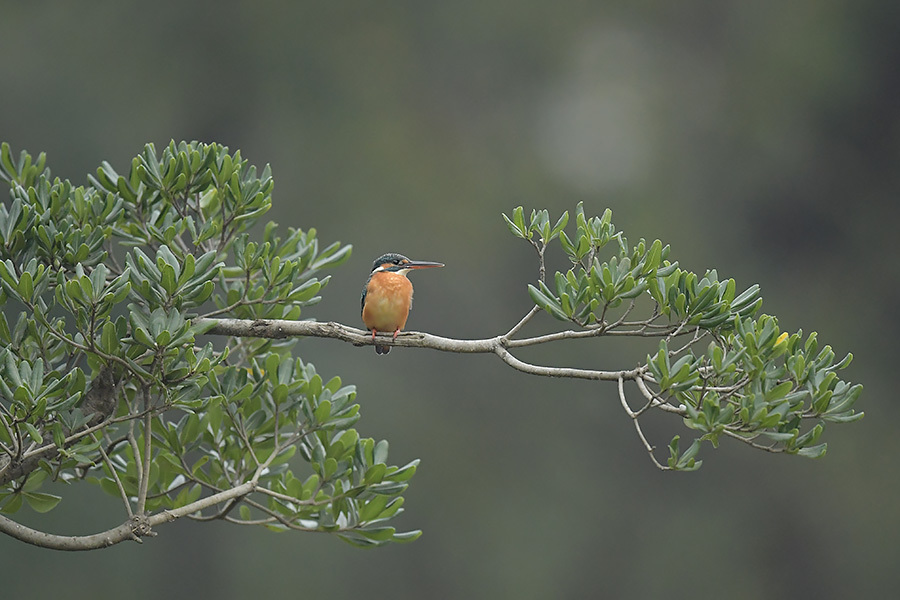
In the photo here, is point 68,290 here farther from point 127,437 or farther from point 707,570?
point 707,570

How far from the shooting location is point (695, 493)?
979 centimetres

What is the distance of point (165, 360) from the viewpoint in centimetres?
247

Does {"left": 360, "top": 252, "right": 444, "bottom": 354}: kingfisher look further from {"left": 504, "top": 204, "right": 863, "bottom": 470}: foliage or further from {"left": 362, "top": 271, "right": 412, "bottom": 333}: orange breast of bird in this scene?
{"left": 504, "top": 204, "right": 863, "bottom": 470}: foliage

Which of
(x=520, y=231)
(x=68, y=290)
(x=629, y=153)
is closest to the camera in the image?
(x=68, y=290)

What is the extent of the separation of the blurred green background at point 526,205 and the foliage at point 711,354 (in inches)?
274

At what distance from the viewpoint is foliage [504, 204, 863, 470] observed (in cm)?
222

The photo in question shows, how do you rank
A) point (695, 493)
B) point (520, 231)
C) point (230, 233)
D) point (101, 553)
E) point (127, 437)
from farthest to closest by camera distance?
point (695, 493) < point (101, 553) < point (230, 233) < point (127, 437) < point (520, 231)

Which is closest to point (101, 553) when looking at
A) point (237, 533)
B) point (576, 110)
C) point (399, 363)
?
point (237, 533)

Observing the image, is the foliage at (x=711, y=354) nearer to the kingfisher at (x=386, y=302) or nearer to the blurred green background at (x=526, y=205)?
the kingfisher at (x=386, y=302)

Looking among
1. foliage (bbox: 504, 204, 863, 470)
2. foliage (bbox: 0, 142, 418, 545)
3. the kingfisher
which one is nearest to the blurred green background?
the kingfisher

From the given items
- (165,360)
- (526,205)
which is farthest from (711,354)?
(526,205)

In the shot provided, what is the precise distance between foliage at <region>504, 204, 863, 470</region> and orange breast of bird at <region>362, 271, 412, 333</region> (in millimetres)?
860

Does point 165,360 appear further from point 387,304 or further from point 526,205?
point 526,205

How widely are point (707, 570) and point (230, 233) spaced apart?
7968mm
